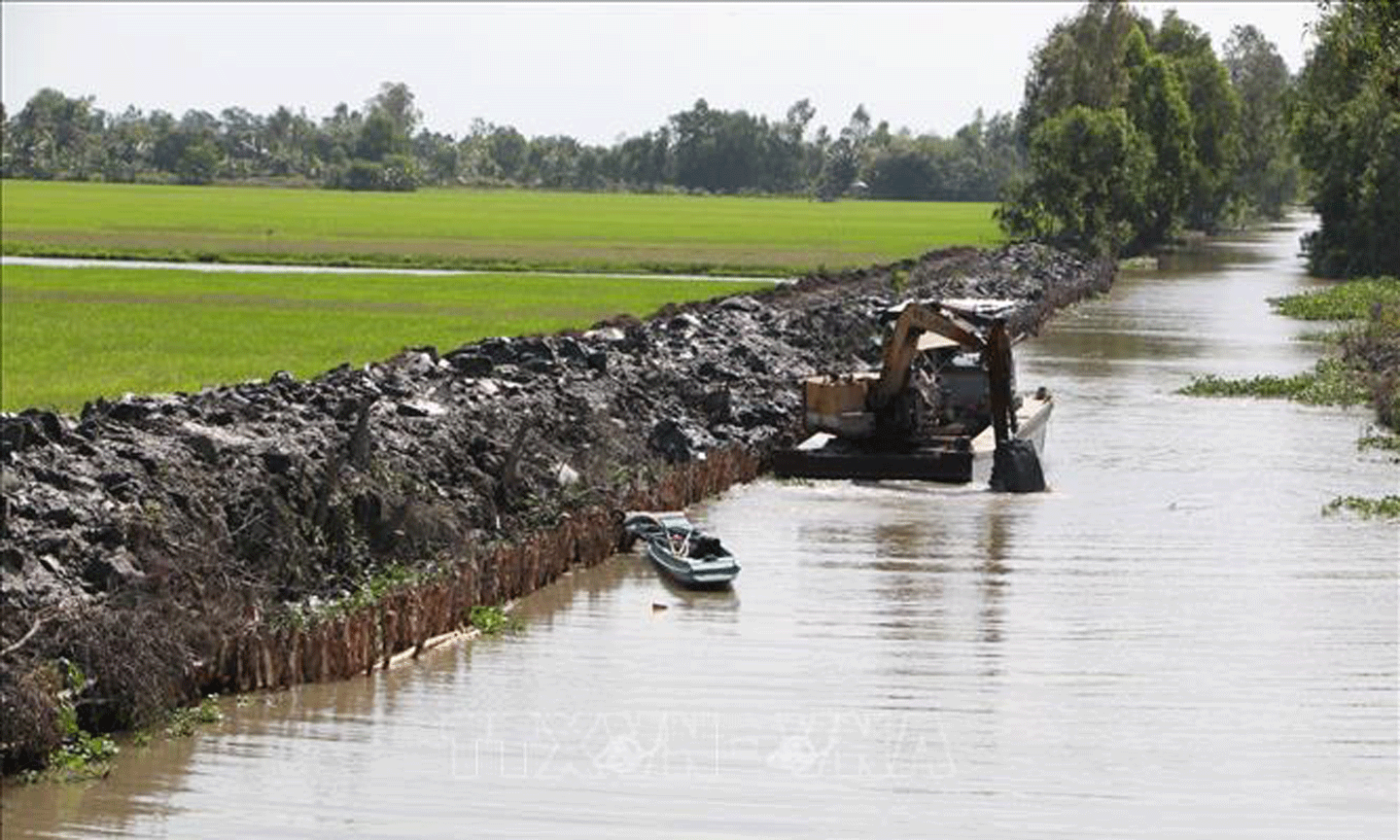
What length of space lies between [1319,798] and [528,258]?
256ft

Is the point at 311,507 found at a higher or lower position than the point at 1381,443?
higher

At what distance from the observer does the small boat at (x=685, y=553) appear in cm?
2470

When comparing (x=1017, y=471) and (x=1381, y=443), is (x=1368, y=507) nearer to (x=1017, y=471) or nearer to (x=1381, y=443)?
(x=1017, y=471)

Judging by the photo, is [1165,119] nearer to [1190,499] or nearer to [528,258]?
[528,258]

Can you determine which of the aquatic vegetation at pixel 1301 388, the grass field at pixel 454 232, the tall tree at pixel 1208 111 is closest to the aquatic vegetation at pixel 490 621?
the aquatic vegetation at pixel 1301 388

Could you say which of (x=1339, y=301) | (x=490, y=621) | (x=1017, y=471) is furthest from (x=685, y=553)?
(x=1339, y=301)

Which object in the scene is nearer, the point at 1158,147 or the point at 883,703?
the point at 883,703

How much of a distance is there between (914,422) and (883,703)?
1397 cm

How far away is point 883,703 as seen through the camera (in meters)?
19.9

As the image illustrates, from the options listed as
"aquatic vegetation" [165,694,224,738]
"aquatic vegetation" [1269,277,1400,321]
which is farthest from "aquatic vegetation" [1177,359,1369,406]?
"aquatic vegetation" [165,694,224,738]

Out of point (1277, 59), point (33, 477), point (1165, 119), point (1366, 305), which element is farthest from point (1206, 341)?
point (1277, 59)

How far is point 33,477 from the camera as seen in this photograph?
2023 centimetres

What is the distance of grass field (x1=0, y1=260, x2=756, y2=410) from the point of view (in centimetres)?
4400

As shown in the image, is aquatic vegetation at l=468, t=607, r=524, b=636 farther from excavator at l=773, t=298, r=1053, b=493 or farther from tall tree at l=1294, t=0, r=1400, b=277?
tall tree at l=1294, t=0, r=1400, b=277
